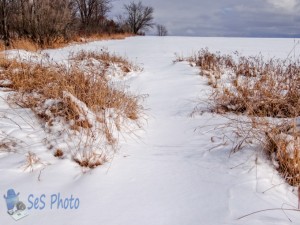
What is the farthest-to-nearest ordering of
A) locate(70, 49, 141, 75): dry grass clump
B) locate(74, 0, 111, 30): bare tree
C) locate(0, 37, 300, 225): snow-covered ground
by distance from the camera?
locate(74, 0, 111, 30): bare tree, locate(70, 49, 141, 75): dry grass clump, locate(0, 37, 300, 225): snow-covered ground

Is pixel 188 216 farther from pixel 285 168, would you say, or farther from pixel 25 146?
pixel 25 146


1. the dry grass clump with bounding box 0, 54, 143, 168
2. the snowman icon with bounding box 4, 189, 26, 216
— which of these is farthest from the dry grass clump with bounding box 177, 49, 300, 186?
the snowman icon with bounding box 4, 189, 26, 216

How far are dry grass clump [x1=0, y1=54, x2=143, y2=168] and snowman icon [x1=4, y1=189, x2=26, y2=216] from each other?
528 millimetres

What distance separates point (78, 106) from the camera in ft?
8.98

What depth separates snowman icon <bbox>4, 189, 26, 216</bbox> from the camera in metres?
1.68

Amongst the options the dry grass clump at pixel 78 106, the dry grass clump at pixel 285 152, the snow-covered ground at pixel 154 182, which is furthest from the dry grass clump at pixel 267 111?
the dry grass clump at pixel 78 106

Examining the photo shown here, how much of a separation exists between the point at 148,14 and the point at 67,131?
37.1 metres

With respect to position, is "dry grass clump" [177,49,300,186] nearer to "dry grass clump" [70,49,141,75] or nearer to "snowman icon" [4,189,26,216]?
"snowman icon" [4,189,26,216]

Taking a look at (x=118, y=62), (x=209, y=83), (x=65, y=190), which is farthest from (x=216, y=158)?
(x=118, y=62)

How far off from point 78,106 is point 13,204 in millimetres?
1196

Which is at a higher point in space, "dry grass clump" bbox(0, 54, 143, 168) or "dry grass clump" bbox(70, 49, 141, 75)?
"dry grass clump" bbox(70, 49, 141, 75)

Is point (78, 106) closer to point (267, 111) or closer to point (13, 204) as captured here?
point (13, 204)

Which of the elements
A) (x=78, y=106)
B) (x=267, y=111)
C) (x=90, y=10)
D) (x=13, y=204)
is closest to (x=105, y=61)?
(x=78, y=106)

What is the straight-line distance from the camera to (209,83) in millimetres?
5320
